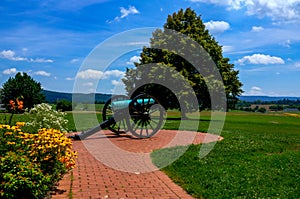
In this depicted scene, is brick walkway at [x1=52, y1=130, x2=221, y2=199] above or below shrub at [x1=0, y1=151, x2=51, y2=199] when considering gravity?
below

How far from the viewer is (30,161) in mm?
5426

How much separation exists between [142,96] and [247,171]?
6.79 metres

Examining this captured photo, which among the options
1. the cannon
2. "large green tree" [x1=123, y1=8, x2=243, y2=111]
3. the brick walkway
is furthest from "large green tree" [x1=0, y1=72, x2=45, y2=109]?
the brick walkway

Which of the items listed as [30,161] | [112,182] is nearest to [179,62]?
[112,182]

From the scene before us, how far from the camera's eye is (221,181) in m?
6.85

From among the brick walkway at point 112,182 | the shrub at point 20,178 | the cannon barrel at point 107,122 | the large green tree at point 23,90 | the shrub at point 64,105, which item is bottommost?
the brick walkway at point 112,182

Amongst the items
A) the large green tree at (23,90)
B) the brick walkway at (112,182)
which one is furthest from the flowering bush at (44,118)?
the large green tree at (23,90)

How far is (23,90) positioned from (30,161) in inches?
1674

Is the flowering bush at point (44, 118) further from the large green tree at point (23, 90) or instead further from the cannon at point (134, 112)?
the large green tree at point (23, 90)

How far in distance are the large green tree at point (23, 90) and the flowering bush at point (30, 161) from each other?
132 ft

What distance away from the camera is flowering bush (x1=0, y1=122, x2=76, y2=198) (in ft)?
15.8

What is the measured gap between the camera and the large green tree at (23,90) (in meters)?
44.8

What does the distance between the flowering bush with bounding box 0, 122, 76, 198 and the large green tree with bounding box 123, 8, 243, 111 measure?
1895cm

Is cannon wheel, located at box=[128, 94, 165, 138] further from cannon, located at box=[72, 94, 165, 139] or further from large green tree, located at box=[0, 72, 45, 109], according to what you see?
large green tree, located at box=[0, 72, 45, 109]
